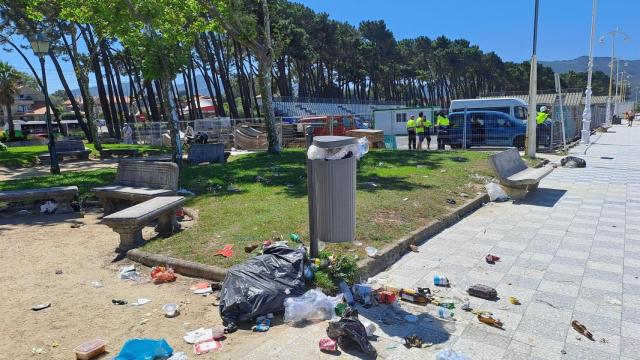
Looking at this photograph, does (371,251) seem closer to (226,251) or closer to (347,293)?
(347,293)

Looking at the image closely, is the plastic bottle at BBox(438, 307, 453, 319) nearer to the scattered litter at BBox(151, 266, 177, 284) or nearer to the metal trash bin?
the metal trash bin

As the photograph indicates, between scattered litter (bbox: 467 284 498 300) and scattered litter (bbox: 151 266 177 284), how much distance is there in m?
2.94

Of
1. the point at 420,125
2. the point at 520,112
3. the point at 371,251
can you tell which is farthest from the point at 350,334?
the point at 520,112

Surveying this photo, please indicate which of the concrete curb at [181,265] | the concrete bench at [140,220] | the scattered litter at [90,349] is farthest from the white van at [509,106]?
the scattered litter at [90,349]

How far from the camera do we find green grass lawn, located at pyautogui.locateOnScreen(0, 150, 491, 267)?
5.34m

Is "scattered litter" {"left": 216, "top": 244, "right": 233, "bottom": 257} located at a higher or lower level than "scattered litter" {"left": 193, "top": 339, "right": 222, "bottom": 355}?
higher

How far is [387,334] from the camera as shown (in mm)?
3359

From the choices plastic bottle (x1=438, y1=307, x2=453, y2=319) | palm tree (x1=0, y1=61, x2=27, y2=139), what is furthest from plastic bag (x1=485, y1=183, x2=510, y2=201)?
palm tree (x1=0, y1=61, x2=27, y2=139)

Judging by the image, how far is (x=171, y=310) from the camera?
382 centimetres

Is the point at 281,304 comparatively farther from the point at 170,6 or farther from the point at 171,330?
the point at 170,6

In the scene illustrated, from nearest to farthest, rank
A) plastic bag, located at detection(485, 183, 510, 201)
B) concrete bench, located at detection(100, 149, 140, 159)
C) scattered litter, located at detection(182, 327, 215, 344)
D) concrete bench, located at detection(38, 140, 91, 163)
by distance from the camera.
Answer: scattered litter, located at detection(182, 327, 215, 344) < plastic bag, located at detection(485, 183, 510, 201) < concrete bench, located at detection(38, 140, 91, 163) < concrete bench, located at detection(100, 149, 140, 159)

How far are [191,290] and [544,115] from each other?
53.7 feet

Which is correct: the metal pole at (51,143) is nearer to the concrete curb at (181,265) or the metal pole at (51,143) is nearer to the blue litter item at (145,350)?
the concrete curb at (181,265)

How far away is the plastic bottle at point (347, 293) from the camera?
3895mm
